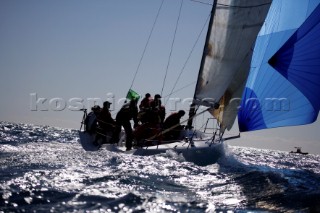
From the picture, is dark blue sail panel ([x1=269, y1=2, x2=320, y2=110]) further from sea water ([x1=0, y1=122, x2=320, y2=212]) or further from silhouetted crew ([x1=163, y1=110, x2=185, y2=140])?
silhouetted crew ([x1=163, y1=110, x2=185, y2=140])

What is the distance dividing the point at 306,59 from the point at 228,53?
10.4 feet

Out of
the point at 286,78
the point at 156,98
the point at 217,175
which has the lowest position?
the point at 217,175

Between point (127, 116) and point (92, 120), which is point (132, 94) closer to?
point (92, 120)

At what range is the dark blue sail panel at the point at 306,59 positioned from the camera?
32.0ft

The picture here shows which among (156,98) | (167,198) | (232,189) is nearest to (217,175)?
(232,189)

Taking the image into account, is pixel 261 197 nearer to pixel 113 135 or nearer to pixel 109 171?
pixel 109 171

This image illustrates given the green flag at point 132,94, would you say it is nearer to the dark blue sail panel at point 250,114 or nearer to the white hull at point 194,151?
the white hull at point 194,151

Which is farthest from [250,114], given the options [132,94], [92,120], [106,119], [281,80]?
[132,94]

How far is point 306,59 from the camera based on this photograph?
9.85 meters

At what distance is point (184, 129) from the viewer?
Result: 13.9 meters

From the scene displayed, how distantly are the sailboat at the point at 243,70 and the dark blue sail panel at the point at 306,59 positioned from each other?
26 millimetres

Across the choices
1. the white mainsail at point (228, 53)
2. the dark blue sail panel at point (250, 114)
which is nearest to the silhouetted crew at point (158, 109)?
the white mainsail at point (228, 53)

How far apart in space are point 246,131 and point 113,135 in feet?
16.2

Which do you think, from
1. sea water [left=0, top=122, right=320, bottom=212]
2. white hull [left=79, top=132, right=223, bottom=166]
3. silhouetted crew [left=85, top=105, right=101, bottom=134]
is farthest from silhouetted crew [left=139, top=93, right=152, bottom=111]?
sea water [left=0, top=122, right=320, bottom=212]
